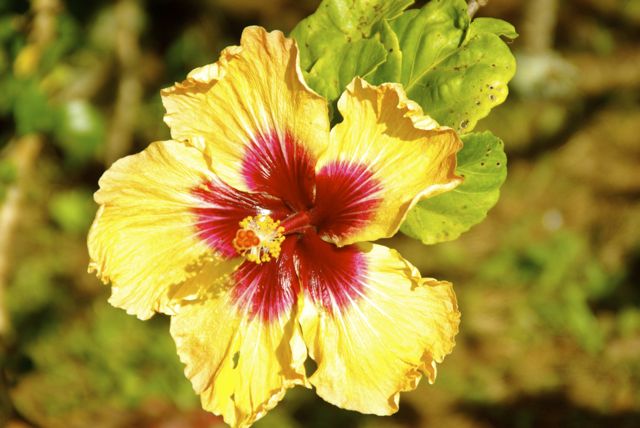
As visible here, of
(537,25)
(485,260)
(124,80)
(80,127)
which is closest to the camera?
(80,127)

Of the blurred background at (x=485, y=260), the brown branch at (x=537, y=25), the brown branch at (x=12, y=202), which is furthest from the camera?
the brown branch at (x=537, y=25)

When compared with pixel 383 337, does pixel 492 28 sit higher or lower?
higher

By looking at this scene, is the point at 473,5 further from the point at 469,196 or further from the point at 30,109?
the point at 30,109

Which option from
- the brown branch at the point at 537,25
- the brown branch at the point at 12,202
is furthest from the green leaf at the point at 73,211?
the brown branch at the point at 537,25

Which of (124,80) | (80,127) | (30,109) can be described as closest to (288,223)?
(30,109)

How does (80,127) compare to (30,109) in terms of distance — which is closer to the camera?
(30,109)

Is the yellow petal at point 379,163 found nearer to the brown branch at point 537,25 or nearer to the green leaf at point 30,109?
the green leaf at point 30,109

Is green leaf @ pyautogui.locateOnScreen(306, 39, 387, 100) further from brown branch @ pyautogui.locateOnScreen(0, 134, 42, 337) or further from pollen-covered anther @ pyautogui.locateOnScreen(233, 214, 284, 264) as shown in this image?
brown branch @ pyautogui.locateOnScreen(0, 134, 42, 337)

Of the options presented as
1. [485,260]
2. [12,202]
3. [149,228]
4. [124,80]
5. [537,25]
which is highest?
[149,228]
